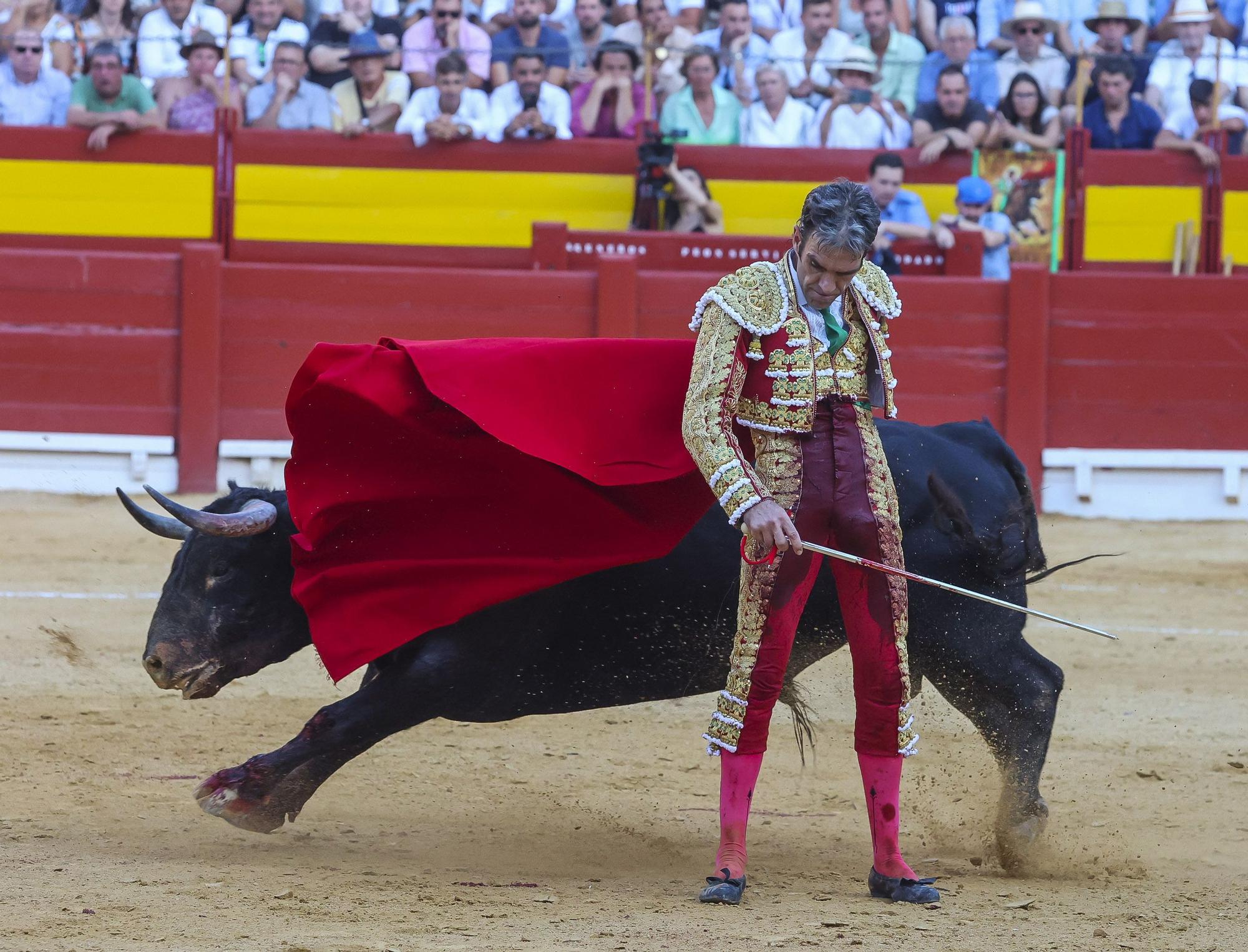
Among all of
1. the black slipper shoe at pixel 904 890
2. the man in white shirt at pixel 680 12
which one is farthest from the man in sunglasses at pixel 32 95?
the black slipper shoe at pixel 904 890

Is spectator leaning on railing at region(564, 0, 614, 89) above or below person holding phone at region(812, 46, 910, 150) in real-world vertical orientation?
above

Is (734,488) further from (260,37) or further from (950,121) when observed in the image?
(260,37)

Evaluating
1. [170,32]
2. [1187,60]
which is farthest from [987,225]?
[170,32]

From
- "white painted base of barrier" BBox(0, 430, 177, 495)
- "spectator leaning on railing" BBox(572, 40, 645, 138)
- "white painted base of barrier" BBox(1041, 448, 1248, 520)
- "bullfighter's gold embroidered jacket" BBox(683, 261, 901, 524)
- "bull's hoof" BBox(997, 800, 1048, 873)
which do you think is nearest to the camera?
"bullfighter's gold embroidered jacket" BBox(683, 261, 901, 524)

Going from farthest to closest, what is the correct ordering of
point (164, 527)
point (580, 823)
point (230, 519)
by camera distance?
point (580, 823)
point (164, 527)
point (230, 519)

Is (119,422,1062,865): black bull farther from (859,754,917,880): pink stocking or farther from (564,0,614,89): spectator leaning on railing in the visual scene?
(564,0,614,89): spectator leaning on railing

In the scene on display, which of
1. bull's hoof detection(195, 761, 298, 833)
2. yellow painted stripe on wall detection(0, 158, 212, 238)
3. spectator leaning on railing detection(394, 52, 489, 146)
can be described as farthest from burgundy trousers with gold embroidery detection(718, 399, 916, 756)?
yellow painted stripe on wall detection(0, 158, 212, 238)

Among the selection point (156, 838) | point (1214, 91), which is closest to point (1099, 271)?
point (1214, 91)

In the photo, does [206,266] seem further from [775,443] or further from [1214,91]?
[775,443]

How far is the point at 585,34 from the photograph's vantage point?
28.0 ft

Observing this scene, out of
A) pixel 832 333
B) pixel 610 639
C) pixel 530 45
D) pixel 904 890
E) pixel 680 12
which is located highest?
pixel 680 12

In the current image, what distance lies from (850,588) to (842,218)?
24.6 inches

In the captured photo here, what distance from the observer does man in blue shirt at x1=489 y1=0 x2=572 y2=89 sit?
830 cm

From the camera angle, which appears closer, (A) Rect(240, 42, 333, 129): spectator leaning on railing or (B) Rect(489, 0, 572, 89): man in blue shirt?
(B) Rect(489, 0, 572, 89): man in blue shirt
